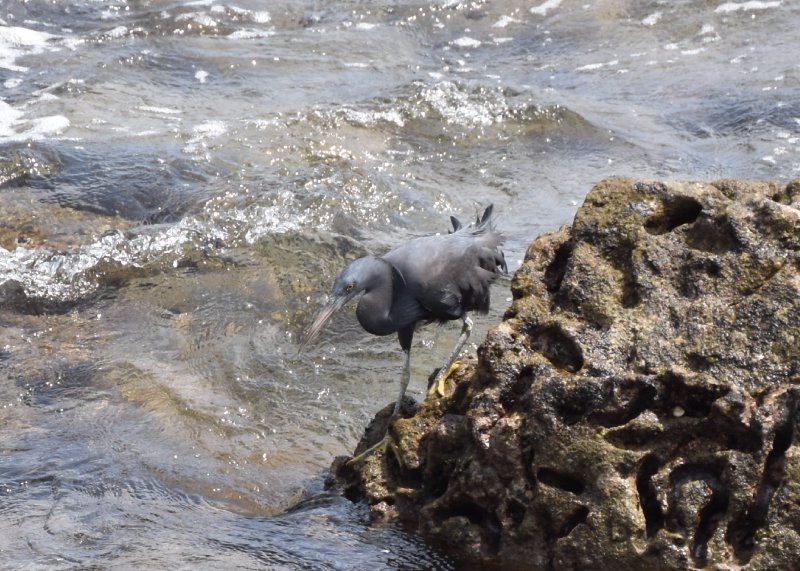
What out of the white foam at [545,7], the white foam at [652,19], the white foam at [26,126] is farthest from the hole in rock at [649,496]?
the white foam at [545,7]

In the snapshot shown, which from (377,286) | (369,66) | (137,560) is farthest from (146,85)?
(137,560)

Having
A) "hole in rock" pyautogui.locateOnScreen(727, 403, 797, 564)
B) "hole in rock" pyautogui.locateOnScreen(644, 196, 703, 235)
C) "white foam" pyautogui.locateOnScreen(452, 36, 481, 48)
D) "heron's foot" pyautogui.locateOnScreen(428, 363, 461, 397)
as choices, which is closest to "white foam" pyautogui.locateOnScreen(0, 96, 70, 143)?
"white foam" pyautogui.locateOnScreen(452, 36, 481, 48)

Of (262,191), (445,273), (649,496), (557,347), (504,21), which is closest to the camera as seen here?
(649,496)

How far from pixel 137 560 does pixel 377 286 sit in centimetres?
153

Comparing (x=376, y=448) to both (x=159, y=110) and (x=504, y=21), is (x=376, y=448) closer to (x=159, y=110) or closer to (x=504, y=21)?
(x=159, y=110)

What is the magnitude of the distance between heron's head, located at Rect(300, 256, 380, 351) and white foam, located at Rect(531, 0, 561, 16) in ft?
27.5

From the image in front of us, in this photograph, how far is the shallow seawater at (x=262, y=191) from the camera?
4.08m

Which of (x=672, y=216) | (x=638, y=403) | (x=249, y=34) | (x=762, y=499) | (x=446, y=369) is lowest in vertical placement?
(x=446, y=369)

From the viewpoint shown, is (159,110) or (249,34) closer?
(159,110)

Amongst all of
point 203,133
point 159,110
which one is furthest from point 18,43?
point 203,133

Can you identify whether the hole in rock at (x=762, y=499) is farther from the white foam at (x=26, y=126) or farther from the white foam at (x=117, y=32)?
the white foam at (x=117, y=32)

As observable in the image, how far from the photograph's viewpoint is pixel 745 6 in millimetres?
11242

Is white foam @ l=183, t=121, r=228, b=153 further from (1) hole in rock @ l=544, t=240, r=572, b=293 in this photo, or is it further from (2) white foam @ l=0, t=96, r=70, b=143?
(1) hole in rock @ l=544, t=240, r=572, b=293

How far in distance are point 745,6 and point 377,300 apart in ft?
28.1
